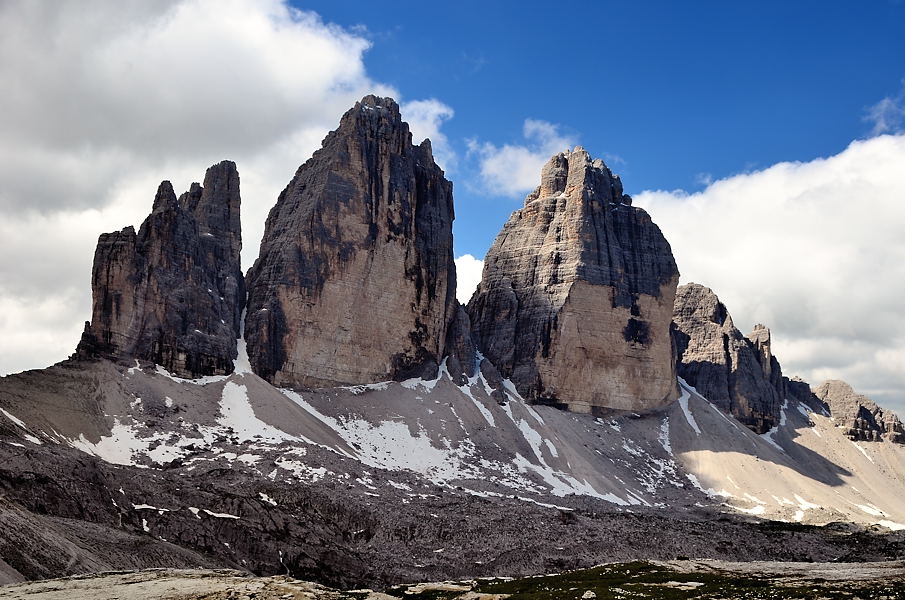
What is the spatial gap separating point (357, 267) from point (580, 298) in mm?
44154

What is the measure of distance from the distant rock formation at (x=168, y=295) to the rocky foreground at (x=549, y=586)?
68.0 metres

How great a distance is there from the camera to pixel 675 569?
67938mm

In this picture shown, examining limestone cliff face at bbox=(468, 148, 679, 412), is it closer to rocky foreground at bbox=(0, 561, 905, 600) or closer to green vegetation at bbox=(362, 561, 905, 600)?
green vegetation at bbox=(362, 561, 905, 600)

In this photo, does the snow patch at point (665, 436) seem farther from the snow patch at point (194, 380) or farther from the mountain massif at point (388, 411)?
the snow patch at point (194, 380)

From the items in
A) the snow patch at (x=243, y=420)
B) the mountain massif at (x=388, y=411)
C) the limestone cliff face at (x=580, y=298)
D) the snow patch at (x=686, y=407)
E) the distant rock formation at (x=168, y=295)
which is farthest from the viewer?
the snow patch at (x=686, y=407)

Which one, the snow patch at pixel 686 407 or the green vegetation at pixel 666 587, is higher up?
the snow patch at pixel 686 407

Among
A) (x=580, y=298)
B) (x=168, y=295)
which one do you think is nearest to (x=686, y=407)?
(x=580, y=298)

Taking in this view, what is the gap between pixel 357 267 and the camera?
148m

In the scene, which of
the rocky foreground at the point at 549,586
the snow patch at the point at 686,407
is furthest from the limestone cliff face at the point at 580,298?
the rocky foreground at the point at 549,586

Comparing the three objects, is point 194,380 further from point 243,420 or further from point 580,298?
point 580,298

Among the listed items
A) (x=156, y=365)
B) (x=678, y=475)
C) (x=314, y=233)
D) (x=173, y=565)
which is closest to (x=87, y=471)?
(x=173, y=565)

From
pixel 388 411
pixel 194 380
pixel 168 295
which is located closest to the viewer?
pixel 194 380

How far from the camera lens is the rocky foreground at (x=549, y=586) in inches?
2028

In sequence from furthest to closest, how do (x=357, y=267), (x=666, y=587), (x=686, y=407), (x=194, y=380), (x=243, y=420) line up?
(x=686, y=407), (x=357, y=267), (x=194, y=380), (x=243, y=420), (x=666, y=587)
